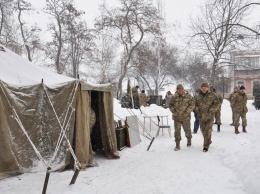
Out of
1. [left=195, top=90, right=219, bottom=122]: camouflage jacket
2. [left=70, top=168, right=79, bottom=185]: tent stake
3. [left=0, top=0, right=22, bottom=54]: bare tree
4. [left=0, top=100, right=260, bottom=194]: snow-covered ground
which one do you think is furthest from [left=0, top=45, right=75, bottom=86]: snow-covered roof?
[left=0, top=0, right=22, bottom=54]: bare tree

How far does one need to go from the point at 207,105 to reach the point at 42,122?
15.0 feet

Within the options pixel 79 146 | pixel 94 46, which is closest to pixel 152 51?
pixel 94 46

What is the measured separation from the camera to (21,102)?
20.4 feet

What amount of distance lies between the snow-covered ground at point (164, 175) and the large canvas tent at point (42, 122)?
1.30ft

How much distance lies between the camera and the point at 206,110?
803 centimetres

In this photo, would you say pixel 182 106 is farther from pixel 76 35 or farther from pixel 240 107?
pixel 76 35

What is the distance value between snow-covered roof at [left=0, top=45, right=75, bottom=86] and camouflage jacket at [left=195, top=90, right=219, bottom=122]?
4.13 m

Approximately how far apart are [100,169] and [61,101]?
6.03 feet

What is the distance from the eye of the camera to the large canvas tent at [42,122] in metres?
5.88

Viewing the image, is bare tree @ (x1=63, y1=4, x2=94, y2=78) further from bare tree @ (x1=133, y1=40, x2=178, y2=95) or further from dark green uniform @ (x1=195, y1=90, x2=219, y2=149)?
dark green uniform @ (x1=195, y1=90, x2=219, y2=149)

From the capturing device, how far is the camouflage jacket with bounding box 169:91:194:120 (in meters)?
8.19

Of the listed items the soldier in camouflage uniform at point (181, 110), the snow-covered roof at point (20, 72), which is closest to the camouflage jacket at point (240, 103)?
the soldier in camouflage uniform at point (181, 110)

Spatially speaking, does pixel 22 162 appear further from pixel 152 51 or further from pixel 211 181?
pixel 152 51

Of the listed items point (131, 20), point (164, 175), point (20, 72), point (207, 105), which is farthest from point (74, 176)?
point (131, 20)
